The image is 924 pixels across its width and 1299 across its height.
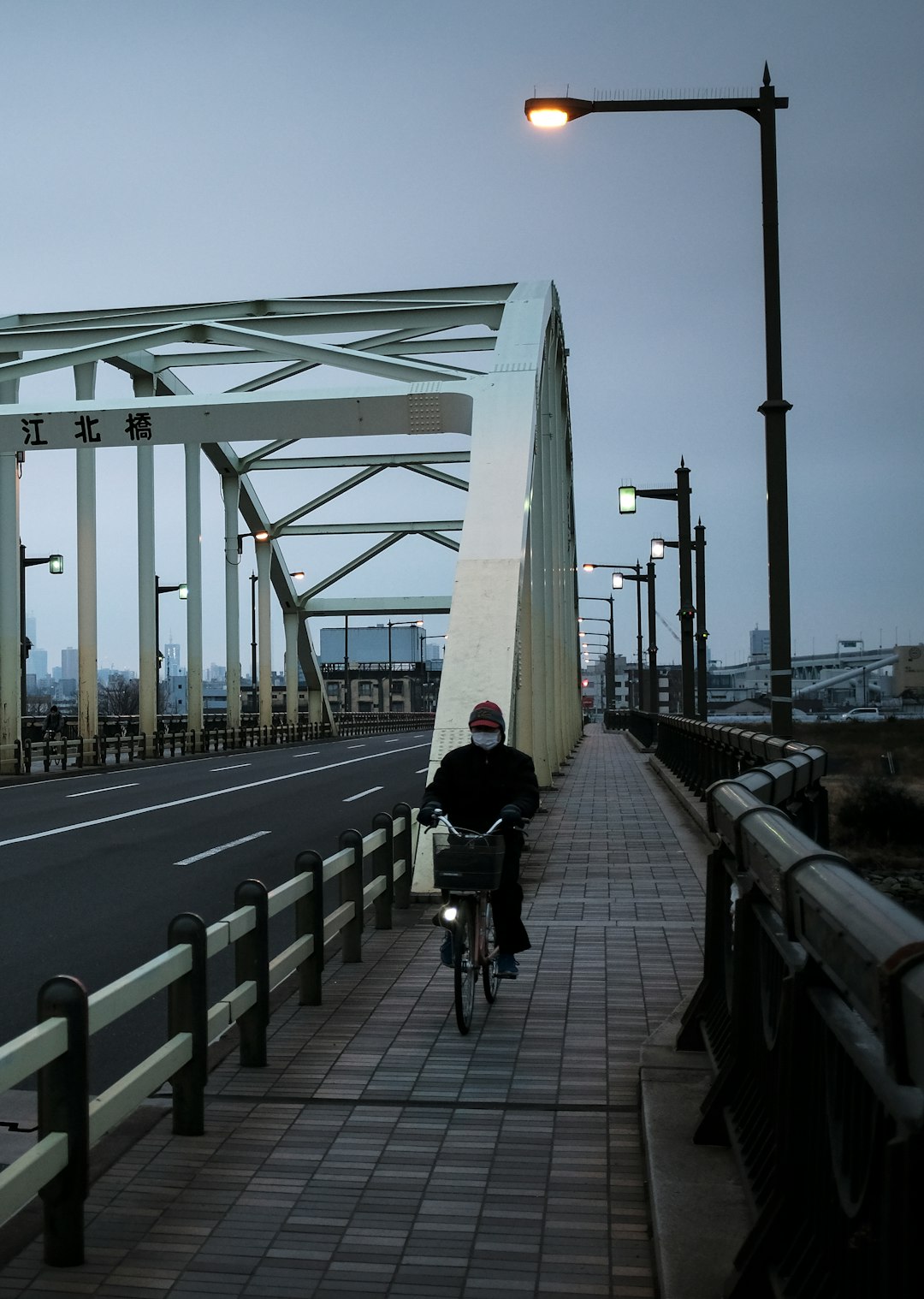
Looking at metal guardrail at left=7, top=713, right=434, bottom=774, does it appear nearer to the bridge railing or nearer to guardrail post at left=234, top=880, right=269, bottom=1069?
guardrail post at left=234, top=880, right=269, bottom=1069

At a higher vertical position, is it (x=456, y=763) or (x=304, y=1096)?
(x=456, y=763)

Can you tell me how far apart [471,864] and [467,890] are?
14 centimetres

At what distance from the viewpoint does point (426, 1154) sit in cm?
500

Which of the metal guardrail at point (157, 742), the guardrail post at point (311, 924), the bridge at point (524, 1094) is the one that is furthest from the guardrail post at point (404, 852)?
the metal guardrail at point (157, 742)

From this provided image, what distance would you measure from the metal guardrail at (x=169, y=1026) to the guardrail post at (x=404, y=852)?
6.44 ft

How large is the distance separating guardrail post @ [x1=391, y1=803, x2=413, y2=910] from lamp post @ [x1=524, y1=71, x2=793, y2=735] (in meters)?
3.10

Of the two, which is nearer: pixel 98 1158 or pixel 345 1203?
pixel 345 1203

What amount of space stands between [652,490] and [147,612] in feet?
45.4

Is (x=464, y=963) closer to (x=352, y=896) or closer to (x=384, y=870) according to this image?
(x=352, y=896)

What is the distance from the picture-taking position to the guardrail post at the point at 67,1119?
4.04 meters

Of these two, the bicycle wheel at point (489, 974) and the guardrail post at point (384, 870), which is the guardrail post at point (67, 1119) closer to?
the bicycle wheel at point (489, 974)

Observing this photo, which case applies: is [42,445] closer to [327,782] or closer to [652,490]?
[327,782]

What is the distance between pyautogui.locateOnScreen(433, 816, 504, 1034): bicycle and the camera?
22.1ft

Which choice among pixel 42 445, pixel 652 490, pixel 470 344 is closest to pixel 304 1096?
pixel 42 445
